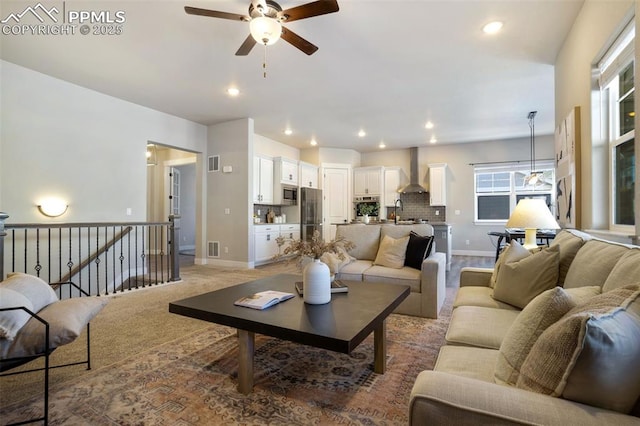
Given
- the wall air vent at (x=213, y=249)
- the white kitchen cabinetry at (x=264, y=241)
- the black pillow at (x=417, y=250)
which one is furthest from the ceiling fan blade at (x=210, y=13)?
the wall air vent at (x=213, y=249)

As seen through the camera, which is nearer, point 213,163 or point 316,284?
point 316,284

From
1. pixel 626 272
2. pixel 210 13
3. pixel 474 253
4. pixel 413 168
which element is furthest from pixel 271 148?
pixel 626 272

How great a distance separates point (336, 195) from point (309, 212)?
99 centimetres

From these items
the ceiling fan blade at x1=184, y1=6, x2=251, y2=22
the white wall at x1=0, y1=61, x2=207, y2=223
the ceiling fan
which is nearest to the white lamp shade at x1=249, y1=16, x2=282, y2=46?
the ceiling fan

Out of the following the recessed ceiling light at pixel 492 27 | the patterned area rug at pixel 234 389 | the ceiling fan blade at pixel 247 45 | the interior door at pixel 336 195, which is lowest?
the patterned area rug at pixel 234 389

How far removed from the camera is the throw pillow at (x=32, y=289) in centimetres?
177

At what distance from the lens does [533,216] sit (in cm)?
282

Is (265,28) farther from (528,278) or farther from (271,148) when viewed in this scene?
(271,148)

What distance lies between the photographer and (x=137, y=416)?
1569 mm

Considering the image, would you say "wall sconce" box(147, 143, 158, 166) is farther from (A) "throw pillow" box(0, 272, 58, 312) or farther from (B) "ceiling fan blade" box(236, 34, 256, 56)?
(A) "throw pillow" box(0, 272, 58, 312)

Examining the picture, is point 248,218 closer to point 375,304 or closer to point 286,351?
point 286,351

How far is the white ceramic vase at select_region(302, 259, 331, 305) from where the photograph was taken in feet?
6.50

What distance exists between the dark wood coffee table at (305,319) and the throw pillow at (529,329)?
62cm

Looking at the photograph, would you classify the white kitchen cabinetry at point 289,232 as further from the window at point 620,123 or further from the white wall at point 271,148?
the window at point 620,123
